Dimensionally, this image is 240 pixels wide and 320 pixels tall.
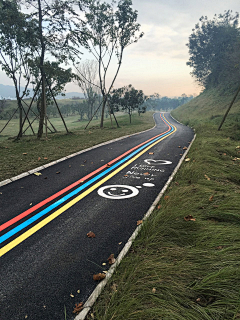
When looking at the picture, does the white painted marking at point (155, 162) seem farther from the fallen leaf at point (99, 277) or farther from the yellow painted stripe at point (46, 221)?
the fallen leaf at point (99, 277)

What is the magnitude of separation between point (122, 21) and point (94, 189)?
86.3 ft

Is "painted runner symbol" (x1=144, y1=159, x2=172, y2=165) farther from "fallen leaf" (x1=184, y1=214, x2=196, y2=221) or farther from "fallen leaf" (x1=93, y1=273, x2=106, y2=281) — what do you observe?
"fallen leaf" (x1=93, y1=273, x2=106, y2=281)

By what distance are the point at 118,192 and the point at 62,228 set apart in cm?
190

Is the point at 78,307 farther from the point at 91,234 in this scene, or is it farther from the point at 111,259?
the point at 91,234

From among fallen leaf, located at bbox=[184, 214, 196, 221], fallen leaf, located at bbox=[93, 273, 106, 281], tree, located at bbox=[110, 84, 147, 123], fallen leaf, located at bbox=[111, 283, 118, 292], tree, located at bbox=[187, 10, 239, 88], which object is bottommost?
fallen leaf, located at bbox=[93, 273, 106, 281]

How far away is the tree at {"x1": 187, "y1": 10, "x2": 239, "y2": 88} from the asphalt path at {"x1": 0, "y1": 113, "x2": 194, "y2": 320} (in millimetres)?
55118

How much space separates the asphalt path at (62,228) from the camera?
90.6 inches

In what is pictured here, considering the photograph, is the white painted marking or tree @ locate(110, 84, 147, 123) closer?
the white painted marking

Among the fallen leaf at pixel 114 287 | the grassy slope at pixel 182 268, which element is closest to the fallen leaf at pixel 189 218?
the grassy slope at pixel 182 268

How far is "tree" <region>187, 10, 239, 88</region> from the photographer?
166 ft

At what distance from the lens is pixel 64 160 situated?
27.5 feet

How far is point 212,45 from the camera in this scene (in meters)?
55.7

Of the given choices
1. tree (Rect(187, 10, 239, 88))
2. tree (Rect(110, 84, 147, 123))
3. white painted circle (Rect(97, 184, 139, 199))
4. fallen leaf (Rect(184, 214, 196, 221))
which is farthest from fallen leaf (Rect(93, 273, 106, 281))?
tree (Rect(187, 10, 239, 88))

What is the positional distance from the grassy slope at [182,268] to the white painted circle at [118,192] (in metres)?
0.94
